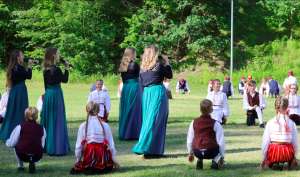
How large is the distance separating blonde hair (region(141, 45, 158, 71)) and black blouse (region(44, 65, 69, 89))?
5.29 feet

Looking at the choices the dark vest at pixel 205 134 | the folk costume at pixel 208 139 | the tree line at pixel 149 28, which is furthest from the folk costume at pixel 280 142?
the tree line at pixel 149 28

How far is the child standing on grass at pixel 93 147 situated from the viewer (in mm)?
5547

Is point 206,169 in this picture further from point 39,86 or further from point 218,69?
point 218,69

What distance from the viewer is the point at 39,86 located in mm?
32812

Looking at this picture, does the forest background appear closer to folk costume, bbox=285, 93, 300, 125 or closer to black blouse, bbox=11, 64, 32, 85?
folk costume, bbox=285, 93, 300, 125

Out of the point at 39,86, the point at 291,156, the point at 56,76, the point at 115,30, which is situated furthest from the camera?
the point at 115,30

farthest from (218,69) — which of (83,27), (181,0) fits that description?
(83,27)

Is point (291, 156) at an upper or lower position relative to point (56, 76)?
lower

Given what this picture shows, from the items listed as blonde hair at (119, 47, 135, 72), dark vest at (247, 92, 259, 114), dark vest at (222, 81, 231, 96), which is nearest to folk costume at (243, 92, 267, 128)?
dark vest at (247, 92, 259, 114)

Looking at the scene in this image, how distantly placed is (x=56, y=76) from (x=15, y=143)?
1.93m

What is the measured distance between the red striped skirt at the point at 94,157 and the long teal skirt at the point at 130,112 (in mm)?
3323

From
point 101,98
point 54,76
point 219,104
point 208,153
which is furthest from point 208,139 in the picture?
point 101,98

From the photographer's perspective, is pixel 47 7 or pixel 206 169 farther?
pixel 47 7

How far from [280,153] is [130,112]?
4.20m
